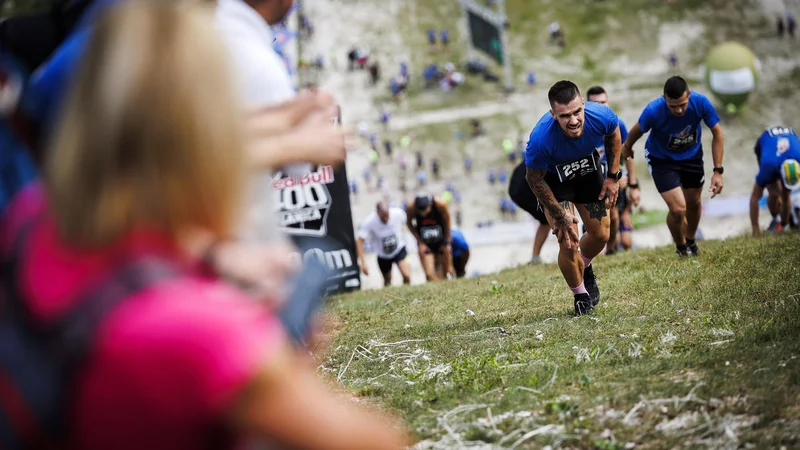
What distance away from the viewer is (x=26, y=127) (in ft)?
7.62

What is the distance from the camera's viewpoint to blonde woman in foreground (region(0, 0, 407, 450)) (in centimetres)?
158

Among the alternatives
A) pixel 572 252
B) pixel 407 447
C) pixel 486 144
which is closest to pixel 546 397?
pixel 407 447

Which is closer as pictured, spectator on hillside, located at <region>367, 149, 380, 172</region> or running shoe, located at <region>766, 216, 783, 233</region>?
running shoe, located at <region>766, 216, 783, 233</region>

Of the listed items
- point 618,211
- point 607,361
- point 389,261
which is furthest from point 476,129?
point 607,361

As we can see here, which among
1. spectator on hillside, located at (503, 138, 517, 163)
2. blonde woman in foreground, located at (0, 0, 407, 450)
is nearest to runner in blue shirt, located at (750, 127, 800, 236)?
blonde woman in foreground, located at (0, 0, 407, 450)

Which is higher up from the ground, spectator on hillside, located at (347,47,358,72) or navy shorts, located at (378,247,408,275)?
spectator on hillside, located at (347,47,358,72)

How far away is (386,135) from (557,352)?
3829 cm

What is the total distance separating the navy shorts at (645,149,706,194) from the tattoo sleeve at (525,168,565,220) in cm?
367

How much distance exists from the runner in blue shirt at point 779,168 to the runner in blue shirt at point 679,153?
4.08 metres

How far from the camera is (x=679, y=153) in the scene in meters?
11.6

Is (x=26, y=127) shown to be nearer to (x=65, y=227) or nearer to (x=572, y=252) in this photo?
(x=65, y=227)

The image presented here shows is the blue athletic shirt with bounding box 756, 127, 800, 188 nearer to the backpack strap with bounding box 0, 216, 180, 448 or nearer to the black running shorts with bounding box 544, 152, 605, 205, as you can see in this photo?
the black running shorts with bounding box 544, 152, 605, 205

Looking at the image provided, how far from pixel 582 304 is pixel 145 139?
7.17 metres

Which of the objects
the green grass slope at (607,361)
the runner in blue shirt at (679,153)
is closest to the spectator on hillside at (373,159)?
the runner in blue shirt at (679,153)
